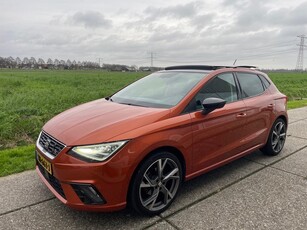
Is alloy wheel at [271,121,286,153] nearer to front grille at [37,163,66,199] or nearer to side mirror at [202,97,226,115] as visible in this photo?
side mirror at [202,97,226,115]

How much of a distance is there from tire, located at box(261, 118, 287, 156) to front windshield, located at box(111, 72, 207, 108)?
1.95m

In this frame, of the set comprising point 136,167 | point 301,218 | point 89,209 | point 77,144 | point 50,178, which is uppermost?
point 77,144

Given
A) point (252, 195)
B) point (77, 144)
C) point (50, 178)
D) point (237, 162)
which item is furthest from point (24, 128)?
point (252, 195)


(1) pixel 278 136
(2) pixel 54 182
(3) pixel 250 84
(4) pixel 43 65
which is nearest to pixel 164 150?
(2) pixel 54 182

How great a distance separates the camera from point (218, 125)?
3537 millimetres

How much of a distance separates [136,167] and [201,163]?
1031mm

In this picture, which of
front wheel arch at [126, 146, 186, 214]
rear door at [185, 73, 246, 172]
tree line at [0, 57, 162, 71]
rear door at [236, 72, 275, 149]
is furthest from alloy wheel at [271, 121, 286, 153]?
tree line at [0, 57, 162, 71]

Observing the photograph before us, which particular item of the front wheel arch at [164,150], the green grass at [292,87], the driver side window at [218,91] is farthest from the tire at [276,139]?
the green grass at [292,87]

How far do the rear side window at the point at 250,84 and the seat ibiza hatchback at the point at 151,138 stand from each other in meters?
0.02

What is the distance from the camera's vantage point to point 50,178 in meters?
2.90

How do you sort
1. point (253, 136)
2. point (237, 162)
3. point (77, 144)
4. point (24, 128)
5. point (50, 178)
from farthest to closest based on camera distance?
point (24, 128), point (237, 162), point (253, 136), point (50, 178), point (77, 144)

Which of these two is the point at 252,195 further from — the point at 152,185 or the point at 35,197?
the point at 35,197

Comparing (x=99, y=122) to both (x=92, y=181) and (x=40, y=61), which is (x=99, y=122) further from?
(x=40, y=61)

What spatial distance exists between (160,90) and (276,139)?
8.26 ft
